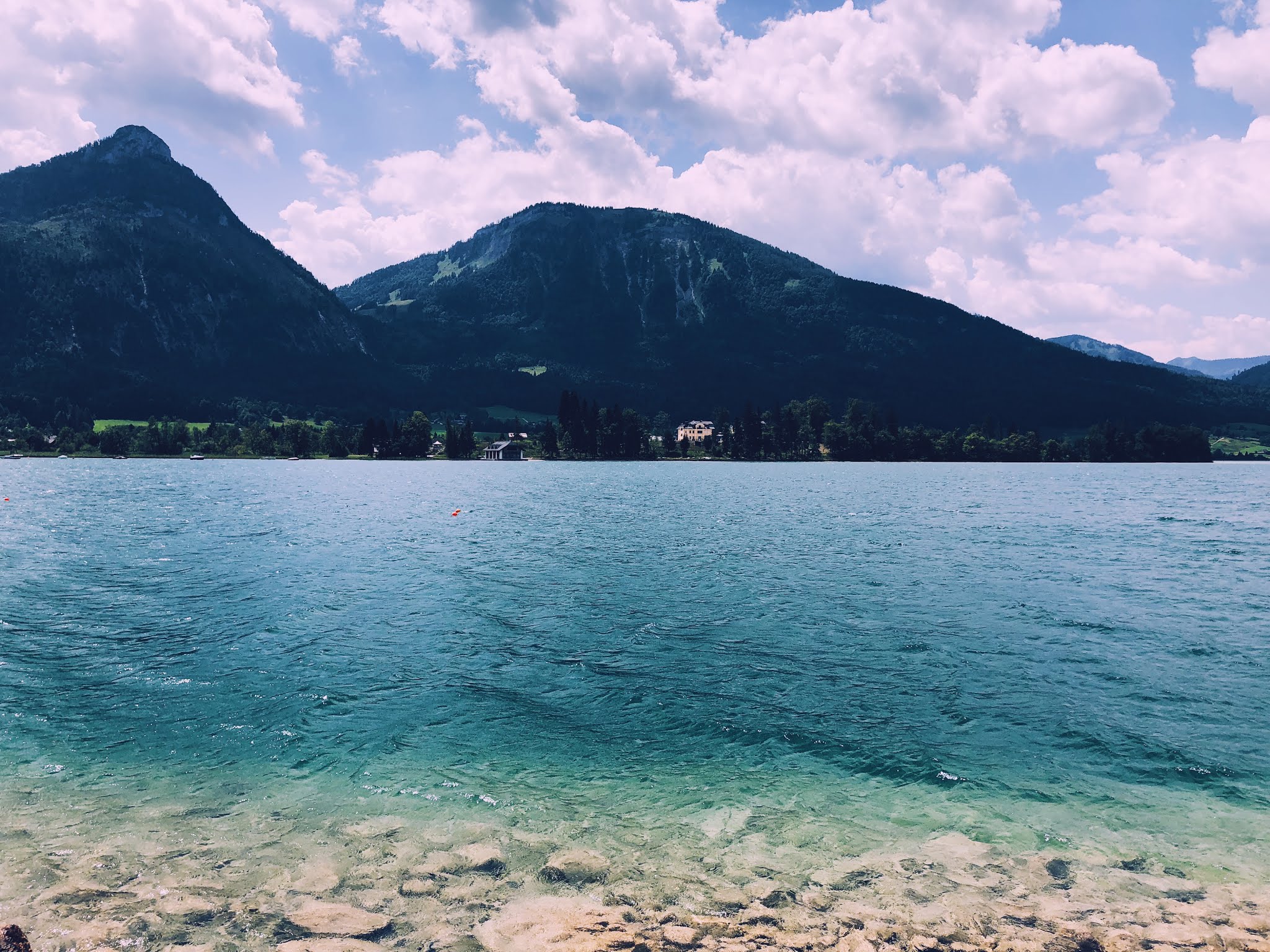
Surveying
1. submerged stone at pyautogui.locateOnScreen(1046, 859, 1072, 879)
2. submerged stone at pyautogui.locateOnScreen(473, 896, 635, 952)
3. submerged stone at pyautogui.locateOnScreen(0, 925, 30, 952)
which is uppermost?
submerged stone at pyautogui.locateOnScreen(0, 925, 30, 952)

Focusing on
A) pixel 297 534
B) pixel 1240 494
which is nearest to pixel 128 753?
pixel 297 534

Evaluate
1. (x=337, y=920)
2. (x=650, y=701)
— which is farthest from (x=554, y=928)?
(x=650, y=701)

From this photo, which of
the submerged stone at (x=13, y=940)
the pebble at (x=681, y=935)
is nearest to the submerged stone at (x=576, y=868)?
the pebble at (x=681, y=935)

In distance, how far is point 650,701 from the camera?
25.4m

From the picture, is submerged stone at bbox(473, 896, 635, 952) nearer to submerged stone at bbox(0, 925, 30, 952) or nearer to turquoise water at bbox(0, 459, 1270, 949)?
A: turquoise water at bbox(0, 459, 1270, 949)

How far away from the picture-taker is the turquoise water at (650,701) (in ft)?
55.5

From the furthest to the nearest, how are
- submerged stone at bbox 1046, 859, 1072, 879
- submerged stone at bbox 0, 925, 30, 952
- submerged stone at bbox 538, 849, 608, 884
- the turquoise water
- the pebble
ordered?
the turquoise water
submerged stone at bbox 1046, 859, 1072, 879
submerged stone at bbox 538, 849, 608, 884
the pebble
submerged stone at bbox 0, 925, 30, 952

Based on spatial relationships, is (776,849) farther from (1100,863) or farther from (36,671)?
(36,671)

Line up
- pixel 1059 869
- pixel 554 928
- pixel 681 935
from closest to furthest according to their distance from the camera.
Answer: pixel 681 935
pixel 554 928
pixel 1059 869

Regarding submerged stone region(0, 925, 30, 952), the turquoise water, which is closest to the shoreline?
the turquoise water

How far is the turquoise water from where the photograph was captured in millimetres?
16922

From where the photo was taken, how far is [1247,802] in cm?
1814

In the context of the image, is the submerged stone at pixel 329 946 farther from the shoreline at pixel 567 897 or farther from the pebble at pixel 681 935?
the pebble at pixel 681 935

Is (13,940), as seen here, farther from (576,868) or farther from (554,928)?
(576,868)
